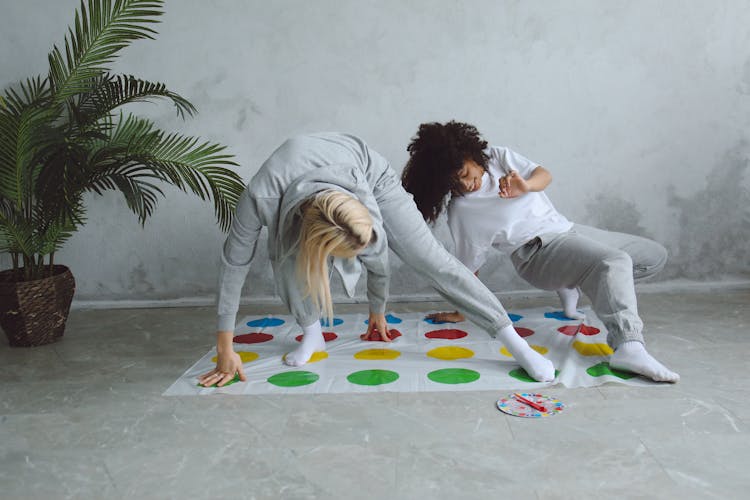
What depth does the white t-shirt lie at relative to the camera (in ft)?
7.75

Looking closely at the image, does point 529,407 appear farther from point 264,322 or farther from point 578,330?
point 264,322

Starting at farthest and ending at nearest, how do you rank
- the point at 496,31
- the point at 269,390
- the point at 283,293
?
the point at 496,31
the point at 283,293
the point at 269,390

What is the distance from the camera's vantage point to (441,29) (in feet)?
9.75

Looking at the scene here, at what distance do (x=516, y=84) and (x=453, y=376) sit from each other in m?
1.57

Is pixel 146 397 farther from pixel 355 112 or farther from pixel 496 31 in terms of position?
pixel 496 31

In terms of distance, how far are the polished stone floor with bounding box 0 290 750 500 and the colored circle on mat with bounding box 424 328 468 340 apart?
591 mm

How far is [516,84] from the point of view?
3.00m

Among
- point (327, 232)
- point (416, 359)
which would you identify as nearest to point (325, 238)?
point (327, 232)

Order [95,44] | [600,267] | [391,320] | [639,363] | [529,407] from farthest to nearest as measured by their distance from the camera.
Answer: [391,320] < [95,44] < [600,267] < [639,363] < [529,407]

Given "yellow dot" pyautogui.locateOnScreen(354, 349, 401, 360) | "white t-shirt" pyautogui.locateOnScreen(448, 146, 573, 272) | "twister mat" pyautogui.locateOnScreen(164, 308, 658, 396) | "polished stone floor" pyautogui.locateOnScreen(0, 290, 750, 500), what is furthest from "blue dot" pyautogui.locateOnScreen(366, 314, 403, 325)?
"polished stone floor" pyautogui.locateOnScreen(0, 290, 750, 500)

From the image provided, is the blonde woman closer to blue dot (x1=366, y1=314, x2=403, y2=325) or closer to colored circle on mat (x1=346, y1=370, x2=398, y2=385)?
colored circle on mat (x1=346, y1=370, x2=398, y2=385)

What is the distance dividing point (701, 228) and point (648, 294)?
0.42 metres

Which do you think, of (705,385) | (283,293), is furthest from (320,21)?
(705,385)

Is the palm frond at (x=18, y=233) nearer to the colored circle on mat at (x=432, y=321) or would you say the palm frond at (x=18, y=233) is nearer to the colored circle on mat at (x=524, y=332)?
the colored circle on mat at (x=432, y=321)
